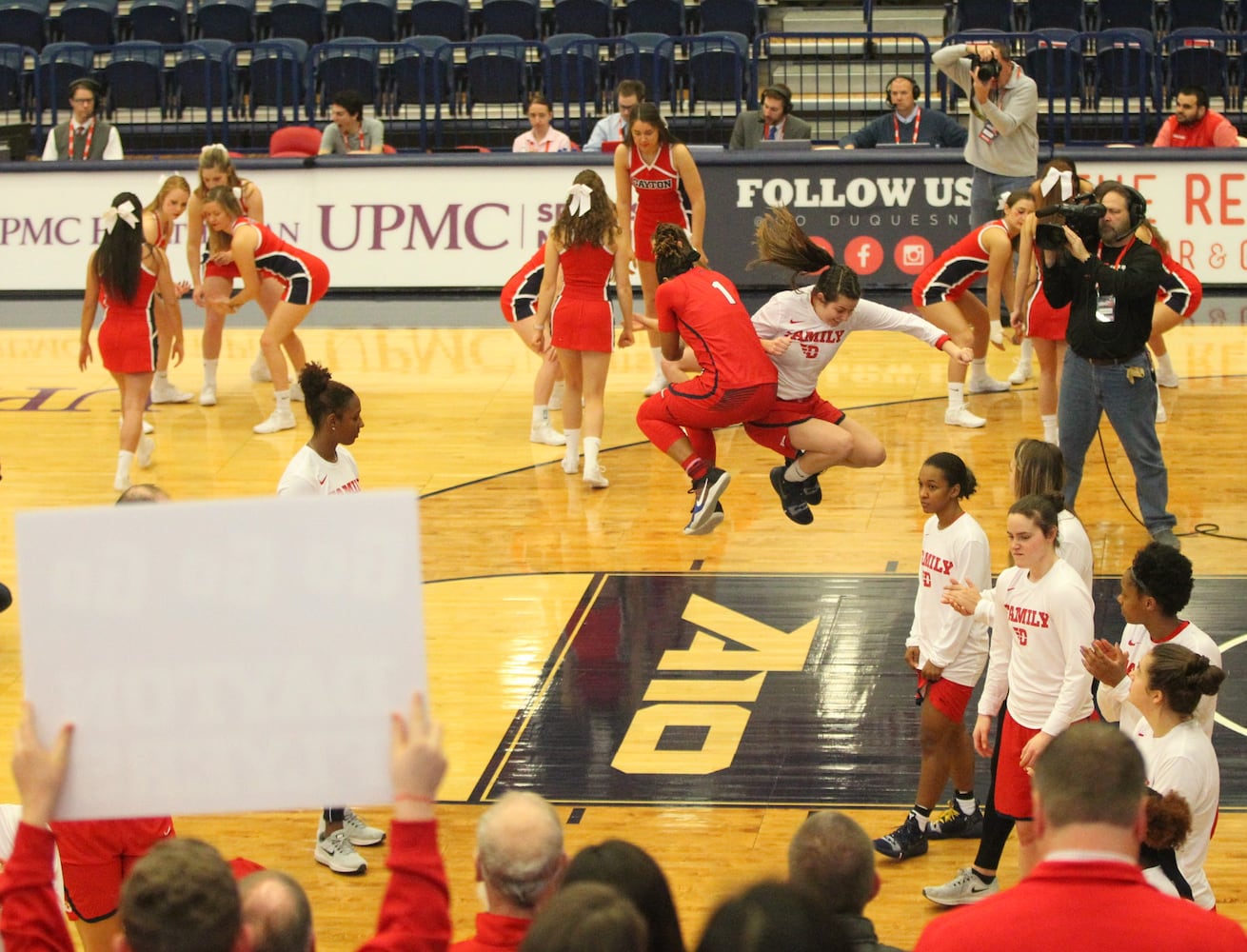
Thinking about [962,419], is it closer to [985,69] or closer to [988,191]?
[988,191]

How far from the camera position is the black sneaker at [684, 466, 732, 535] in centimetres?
845

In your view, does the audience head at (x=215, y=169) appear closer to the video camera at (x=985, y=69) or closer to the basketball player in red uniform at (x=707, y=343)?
the basketball player in red uniform at (x=707, y=343)

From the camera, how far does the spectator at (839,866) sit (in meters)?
3.29

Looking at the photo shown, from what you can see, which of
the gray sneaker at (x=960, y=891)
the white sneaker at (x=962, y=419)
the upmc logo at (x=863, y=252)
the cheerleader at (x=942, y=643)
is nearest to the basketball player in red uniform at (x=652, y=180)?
the white sneaker at (x=962, y=419)

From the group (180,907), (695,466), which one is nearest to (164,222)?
(695,466)

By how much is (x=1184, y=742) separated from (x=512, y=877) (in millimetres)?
2440

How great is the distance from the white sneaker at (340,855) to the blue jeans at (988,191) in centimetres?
843

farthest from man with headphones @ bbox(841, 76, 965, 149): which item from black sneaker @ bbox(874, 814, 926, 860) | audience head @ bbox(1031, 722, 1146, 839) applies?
audience head @ bbox(1031, 722, 1146, 839)

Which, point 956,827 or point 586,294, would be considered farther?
point 586,294

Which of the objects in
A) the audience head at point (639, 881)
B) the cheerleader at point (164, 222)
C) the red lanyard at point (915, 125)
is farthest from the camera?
the red lanyard at point (915, 125)

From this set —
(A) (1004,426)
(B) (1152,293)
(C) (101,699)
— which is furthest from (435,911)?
(A) (1004,426)

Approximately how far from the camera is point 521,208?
1529cm

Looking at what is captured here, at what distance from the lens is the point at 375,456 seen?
36.8 feet

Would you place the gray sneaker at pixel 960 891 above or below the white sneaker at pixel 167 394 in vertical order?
below
